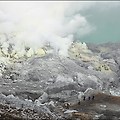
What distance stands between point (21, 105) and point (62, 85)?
64.7 feet

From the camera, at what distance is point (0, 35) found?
382 feet

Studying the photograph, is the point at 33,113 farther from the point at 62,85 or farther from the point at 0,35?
the point at 0,35

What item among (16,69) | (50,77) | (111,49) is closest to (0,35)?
(16,69)

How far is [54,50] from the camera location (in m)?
114

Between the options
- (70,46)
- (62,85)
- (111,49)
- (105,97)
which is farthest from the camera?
(111,49)

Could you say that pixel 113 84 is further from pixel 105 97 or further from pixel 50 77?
pixel 105 97

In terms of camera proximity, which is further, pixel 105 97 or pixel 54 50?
pixel 54 50

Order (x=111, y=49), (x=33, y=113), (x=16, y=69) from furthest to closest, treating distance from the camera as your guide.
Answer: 1. (x=111, y=49)
2. (x=16, y=69)
3. (x=33, y=113)

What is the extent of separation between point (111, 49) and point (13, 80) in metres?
53.8

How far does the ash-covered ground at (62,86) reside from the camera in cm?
6806

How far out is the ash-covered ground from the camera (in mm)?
68062

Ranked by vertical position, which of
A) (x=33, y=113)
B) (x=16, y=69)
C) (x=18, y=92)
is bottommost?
(x=33, y=113)

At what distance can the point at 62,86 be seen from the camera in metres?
88.1

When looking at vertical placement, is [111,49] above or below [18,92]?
above
